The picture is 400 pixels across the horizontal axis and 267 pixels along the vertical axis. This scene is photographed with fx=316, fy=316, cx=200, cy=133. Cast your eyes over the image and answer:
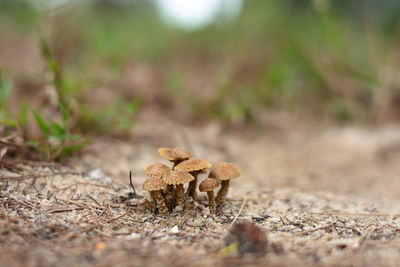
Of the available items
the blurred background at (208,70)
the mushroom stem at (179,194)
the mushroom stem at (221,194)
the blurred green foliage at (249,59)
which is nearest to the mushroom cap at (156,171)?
the mushroom stem at (179,194)

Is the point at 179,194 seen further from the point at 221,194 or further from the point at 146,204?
the point at 221,194

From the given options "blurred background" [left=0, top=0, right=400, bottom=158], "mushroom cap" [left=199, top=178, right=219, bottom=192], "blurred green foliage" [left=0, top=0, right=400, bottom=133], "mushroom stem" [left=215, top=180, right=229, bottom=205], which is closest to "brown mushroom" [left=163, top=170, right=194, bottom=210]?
"mushroom cap" [left=199, top=178, right=219, bottom=192]

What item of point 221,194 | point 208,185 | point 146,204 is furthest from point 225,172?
point 146,204

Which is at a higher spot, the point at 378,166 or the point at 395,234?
the point at 378,166

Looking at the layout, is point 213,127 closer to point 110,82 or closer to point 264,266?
point 110,82

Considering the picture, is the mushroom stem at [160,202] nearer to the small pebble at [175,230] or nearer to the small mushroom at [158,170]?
the small mushroom at [158,170]

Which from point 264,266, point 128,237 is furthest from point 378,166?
point 128,237

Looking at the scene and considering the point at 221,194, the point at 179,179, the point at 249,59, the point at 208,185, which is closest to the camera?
the point at 179,179
